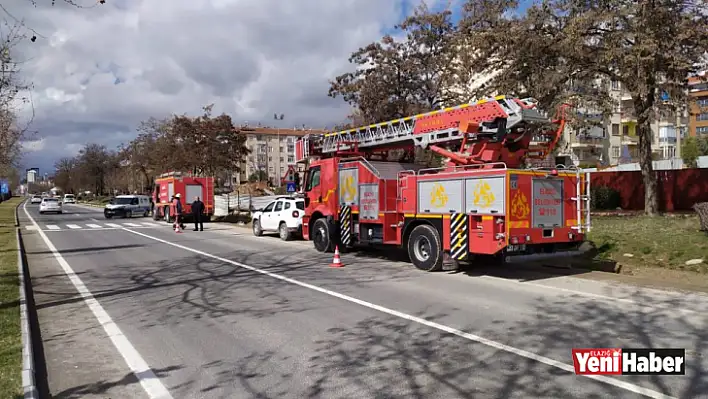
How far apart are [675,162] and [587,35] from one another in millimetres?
31257

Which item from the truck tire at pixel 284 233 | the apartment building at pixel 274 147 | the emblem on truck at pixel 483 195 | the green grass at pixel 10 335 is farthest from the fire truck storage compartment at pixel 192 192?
the apartment building at pixel 274 147

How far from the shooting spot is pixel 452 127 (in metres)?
12.3

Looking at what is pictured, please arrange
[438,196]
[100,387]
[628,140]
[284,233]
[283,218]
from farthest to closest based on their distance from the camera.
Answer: [628,140], [283,218], [284,233], [438,196], [100,387]

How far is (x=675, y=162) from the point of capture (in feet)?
143

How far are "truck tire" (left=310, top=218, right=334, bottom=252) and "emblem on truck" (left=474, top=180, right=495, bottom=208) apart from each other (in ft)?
17.9

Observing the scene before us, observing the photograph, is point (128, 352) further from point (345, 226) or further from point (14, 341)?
point (345, 226)

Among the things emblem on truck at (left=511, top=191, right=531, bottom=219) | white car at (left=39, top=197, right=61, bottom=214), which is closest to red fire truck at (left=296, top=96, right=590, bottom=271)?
emblem on truck at (left=511, top=191, right=531, bottom=219)

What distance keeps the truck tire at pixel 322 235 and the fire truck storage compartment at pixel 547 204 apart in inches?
245

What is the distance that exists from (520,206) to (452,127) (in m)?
2.81

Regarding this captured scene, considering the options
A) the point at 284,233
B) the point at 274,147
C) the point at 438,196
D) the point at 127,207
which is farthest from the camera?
the point at 274,147

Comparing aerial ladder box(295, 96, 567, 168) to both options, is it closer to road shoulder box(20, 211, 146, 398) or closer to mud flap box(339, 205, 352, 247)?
mud flap box(339, 205, 352, 247)

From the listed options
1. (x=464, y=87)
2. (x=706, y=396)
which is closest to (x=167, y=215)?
(x=464, y=87)

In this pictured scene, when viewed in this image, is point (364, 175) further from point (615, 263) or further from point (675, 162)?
point (675, 162)

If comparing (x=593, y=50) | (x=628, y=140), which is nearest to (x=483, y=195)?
(x=593, y=50)
